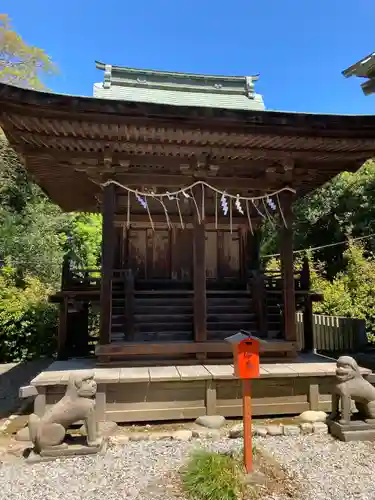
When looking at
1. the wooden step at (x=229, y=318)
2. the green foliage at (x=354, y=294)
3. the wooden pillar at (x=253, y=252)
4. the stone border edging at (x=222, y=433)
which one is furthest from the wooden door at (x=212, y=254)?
the green foliage at (x=354, y=294)

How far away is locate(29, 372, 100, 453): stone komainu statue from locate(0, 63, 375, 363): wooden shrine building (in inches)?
71.3

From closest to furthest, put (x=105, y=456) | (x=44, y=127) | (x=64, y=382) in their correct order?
(x=105, y=456) → (x=64, y=382) → (x=44, y=127)

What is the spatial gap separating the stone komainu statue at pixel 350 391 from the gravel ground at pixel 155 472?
0.41 meters

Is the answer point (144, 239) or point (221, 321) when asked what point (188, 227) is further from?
point (221, 321)

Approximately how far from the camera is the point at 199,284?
20.4 ft

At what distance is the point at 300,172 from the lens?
6.91 m

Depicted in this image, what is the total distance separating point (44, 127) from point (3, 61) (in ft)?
67.2

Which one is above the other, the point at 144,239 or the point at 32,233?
the point at 32,233

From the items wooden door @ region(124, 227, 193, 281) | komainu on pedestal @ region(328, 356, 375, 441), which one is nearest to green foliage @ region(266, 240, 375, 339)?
wooden door @ region(124, 227, 193, 281)

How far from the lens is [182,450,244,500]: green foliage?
294cm

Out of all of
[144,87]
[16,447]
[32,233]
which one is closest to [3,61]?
[32,233]

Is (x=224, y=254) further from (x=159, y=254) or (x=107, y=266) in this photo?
(x=107, y=266)

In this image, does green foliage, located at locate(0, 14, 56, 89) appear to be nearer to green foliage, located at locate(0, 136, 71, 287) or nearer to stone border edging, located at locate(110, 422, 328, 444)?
green foliage, located at locate(0, 136, 71, 287)

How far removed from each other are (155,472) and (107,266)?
3.35m
